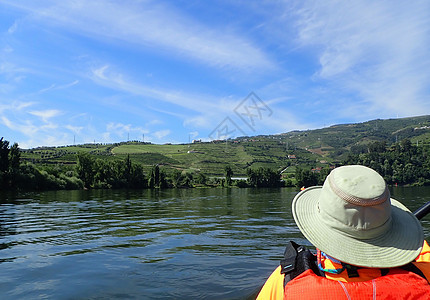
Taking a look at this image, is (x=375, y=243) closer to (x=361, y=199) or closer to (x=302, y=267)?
(x=361, y=199)

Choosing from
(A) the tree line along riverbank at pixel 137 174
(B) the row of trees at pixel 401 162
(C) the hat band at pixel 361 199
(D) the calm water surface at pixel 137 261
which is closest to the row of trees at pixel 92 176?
(A) the tree line along riverbank at pixel 137 174

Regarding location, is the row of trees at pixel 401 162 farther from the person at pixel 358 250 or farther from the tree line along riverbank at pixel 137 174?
the person at pixel 358 250

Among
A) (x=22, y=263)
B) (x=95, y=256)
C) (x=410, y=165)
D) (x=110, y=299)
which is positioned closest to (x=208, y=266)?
(x=110, y=299)

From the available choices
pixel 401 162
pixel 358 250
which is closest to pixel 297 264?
pixel 358 250

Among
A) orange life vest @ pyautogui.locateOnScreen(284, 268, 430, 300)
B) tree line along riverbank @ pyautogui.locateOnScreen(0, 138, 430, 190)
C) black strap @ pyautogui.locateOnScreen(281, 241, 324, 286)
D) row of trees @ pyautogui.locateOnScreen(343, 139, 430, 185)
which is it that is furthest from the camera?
row of trees @ pyautogui.locateOnScreen(343, 139, 430, 185)

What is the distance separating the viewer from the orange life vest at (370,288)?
241 cm

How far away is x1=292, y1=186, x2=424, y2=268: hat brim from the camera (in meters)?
2.44

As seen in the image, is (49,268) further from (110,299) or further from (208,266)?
(208,266)

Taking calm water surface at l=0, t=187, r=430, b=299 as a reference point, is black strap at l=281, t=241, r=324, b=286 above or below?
above

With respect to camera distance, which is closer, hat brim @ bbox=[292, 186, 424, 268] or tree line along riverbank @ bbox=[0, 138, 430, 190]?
hat brim @ bbox=[292, 186, 424, 268]

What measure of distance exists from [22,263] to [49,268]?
4.66 ft

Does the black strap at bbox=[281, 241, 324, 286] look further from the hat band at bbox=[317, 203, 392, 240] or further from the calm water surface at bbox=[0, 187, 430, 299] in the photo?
the calm water surface at bbox=[0, 187, 430, 299]

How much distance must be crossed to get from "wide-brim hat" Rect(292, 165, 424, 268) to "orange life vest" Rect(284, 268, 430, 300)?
0.45 feet

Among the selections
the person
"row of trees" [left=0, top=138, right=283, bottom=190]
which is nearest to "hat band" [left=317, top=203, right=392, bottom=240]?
the person
